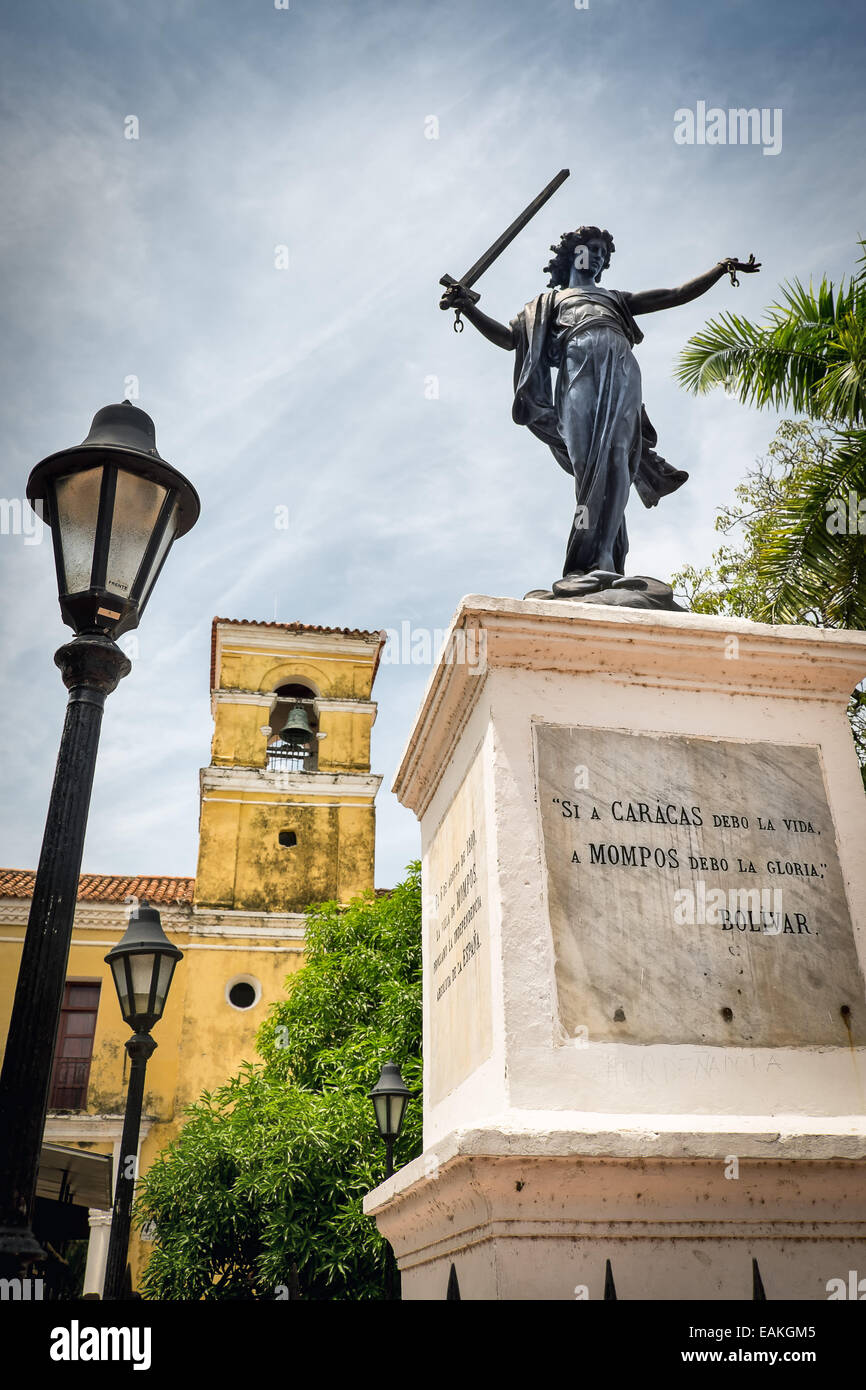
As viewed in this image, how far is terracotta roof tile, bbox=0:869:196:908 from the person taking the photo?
2414 centimetres

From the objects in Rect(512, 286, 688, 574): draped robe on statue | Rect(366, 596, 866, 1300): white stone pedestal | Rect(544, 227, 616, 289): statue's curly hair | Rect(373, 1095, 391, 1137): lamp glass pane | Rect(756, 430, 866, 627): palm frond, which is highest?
Rect(756, 430, 866, 627): palm frond

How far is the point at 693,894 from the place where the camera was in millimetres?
2842

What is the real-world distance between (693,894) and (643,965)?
0.25 m

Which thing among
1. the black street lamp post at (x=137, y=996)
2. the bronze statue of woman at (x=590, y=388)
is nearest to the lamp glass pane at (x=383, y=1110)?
the black street lamp post at (x=137, y=996)

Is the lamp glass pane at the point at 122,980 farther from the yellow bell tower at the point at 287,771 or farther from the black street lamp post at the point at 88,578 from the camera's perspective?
the yellow bell tower at the point at 287,771

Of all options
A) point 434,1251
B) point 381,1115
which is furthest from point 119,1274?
point 434,1251

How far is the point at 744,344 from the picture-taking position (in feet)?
30.9

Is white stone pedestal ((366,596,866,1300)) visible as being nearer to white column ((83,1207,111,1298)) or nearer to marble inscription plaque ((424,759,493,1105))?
marble inscription plaque ((424,759,493,1105))

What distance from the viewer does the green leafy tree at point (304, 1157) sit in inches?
489

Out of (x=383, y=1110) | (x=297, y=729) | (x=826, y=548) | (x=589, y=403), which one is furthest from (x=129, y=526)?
(x=297, y=729)

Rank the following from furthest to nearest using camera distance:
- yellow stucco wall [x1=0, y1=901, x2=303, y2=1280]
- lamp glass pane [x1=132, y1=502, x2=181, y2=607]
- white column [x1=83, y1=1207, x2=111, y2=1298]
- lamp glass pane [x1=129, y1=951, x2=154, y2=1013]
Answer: yellow stucco wall [x1=0, y1=901, x2=303, y2=1280]
white column [x1=83, y1=1207, x2=111, y2=1298]
lamp glass pane [x1=129, y1=951, x2=154, y2=1013]
lamp glass pane [x1=132, y1=502, x2=181, y2=607]

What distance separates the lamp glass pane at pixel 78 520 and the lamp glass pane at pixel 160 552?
163mm

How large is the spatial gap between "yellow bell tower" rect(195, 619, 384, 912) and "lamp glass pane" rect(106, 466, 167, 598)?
20.9 meters

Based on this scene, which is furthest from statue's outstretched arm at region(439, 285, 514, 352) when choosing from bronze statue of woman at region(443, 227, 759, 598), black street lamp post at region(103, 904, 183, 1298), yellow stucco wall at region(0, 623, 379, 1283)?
yellow stucco wall at region(0, 623, 379, 1283)
